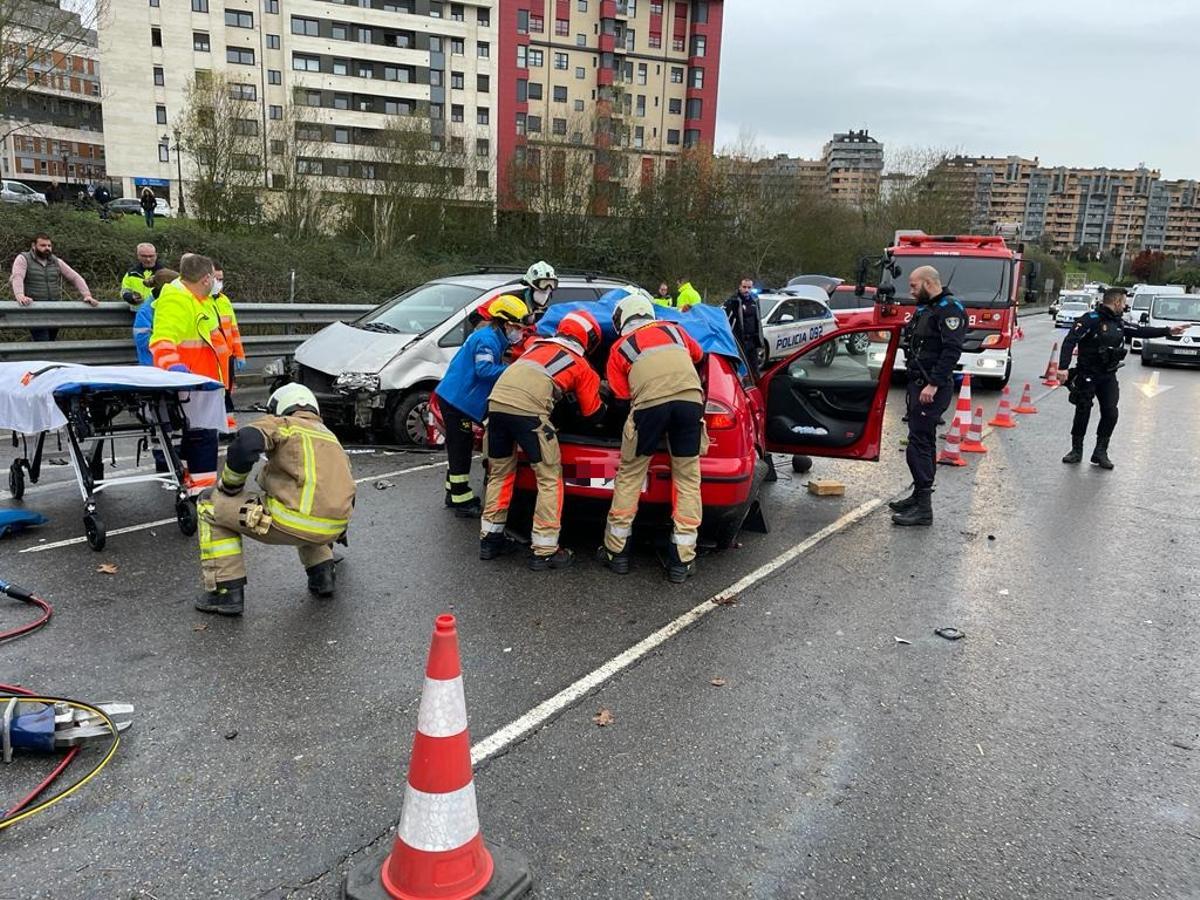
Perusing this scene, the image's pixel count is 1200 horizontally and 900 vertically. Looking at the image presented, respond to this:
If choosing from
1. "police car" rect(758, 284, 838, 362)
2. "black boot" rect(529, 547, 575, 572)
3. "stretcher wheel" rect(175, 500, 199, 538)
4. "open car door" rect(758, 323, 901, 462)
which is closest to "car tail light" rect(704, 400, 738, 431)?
"black boot" rect(529, 547, 575, 572)

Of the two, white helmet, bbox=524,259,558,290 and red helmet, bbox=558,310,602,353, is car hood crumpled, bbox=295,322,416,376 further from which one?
red helmet, bbox=558,310,602,353

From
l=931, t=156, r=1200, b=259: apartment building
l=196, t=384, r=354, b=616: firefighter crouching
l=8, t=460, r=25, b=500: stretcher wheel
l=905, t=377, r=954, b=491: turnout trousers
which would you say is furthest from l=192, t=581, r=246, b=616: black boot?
l=931, t=156, r=1200, b=259: apartment building

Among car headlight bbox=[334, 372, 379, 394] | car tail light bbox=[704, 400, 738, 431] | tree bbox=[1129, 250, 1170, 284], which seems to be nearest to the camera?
car tail light bbox=[704, 400, 738, 431]

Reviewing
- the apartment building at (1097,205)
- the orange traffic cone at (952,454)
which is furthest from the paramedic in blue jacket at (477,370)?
the apartment building at (1097,205)

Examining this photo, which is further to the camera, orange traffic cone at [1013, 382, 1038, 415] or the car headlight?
orange traffic cone at [1013, 382, 1038, 415]

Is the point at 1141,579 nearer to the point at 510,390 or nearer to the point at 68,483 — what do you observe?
the point at 510,390

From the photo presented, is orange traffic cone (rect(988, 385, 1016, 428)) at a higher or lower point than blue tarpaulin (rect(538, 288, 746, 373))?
lower

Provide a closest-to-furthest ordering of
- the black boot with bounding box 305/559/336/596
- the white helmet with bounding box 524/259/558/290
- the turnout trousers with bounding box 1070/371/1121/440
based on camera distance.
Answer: the black boot with bounding box 305/559/336/596, the white helmet with bounding box 524/259/558/290, the turnout trousers with bounding box 1070/371/1121/440

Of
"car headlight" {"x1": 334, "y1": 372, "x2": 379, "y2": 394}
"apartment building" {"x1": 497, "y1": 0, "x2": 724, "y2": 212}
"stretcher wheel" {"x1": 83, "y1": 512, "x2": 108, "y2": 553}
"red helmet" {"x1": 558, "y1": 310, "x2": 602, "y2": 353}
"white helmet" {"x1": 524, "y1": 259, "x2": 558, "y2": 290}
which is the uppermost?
"apartment building" {"x1": 497, "y1": 0, "x2": 724, "y2": 212}

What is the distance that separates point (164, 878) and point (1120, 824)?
3094mm

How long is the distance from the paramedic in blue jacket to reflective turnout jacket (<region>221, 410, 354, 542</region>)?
150 cm

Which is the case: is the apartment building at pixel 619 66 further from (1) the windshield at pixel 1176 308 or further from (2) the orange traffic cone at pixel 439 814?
(2) the orange traffic cone at pixel 439 814

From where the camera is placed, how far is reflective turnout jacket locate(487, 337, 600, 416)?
501cm

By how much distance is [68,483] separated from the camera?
21.7 ft
